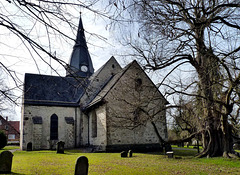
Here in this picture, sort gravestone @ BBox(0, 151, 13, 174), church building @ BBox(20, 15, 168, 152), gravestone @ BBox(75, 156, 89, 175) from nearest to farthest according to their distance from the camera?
1. gravestone @ BBox(75, 156, 89, 175)
2. gravestone @ BBox(0, 151, 13, 174)
3. church building @ BBox(20, 15, 168, 152)

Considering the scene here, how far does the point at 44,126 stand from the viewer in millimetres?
23594

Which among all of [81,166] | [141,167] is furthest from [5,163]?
[141,167]

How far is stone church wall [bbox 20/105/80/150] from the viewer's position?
885 inches

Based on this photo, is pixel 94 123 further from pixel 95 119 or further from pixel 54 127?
pixel 54 127

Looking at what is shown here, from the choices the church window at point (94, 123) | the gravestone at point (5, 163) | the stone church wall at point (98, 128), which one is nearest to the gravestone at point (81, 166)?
the gravestone at point (5, 163)

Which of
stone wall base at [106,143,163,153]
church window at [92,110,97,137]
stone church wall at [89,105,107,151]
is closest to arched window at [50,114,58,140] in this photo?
stone church wall at [89,105,107,151]

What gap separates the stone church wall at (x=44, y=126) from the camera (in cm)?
2247

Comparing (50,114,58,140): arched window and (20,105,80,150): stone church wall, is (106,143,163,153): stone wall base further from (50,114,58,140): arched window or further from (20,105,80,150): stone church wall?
(50,114,58,140): arched window

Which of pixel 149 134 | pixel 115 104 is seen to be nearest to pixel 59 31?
pixel 115 104

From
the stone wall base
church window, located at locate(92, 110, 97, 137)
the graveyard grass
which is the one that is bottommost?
the stone wall base

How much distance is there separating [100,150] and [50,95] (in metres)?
10.1

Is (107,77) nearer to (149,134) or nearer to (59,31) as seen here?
(149,134)

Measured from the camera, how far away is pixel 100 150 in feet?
61.8

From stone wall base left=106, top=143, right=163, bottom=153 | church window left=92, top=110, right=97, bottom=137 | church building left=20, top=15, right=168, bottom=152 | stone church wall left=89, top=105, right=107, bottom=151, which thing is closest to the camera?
stone wall base left=106, top=143, right=163, bottom=153
